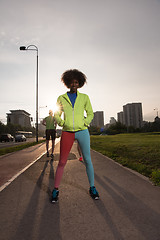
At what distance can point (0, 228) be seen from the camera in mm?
2332

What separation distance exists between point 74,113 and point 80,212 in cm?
161

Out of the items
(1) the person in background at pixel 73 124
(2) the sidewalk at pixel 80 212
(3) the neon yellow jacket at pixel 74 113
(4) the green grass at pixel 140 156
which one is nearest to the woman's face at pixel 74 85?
(1) the person in background at pixel 73 124

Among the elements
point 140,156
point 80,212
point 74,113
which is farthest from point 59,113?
point 140,156

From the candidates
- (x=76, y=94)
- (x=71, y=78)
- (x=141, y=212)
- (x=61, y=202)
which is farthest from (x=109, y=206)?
(x=71, y=78)

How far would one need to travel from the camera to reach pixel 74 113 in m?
3.42

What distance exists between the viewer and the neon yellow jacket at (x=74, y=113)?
3.36 meters

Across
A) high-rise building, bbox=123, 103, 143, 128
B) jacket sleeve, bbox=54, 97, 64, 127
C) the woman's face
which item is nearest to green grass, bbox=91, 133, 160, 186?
jacket sleeve, bbox=54, 97, 64, 127

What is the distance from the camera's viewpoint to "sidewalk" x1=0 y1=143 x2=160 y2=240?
2.18m

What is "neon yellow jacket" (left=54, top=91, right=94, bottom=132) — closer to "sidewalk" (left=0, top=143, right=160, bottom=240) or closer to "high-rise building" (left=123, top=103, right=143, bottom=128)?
"sidewalk" (left=0, top=143, right=160, bottom=240)

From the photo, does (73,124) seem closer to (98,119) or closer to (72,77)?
(72,77)

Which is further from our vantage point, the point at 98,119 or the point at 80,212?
the point at 98,119

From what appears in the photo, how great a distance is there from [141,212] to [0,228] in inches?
75.6

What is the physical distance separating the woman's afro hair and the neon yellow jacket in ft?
1.09

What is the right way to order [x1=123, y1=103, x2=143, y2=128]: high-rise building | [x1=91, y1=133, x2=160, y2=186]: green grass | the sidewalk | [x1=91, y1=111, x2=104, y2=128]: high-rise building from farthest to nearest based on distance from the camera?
[x1=91, y1=111, x2=104, y2=128]: high-rise building < [x1=123, y1=103, x2=143, y2=128]: high-rise building < [x1=91, y1=133, x2=160, y2=186]: green grass < the sidewalk
